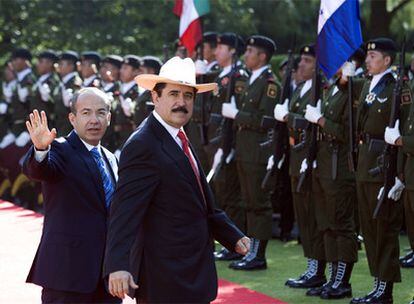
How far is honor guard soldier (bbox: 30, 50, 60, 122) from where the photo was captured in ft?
48.2

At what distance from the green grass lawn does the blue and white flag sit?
186 centimetres

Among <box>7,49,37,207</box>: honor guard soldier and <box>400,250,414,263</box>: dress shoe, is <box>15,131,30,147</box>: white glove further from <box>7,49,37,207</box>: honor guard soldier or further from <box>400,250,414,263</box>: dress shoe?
<box>400,250,414,263</box>: dress shoe

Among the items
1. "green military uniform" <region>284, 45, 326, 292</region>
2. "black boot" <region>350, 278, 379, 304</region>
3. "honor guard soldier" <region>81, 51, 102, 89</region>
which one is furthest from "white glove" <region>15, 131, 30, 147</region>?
"black boot" <region>350, 278, 379, 304</region>

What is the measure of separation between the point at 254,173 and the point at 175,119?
4.90 meters

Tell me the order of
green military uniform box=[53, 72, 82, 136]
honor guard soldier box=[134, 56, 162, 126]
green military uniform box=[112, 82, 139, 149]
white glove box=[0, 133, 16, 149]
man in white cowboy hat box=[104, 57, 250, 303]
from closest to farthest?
man in white cowboy hat box=[104, 57, 250, 303], honor guard soldier box=[134, 56, 162, 126], green military uniform box=[112, 82, 139, 149], green military uniform box=[53, 72, 82, 136], white glove box=[0, 133, 16, 149]

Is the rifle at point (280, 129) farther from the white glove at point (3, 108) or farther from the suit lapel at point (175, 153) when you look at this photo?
the white glove at point (3, 108)

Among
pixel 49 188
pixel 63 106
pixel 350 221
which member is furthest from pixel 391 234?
pixel 63 106

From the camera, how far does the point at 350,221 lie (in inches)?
338

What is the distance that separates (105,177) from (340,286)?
2.96 m

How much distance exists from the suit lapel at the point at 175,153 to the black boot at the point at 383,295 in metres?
3.06

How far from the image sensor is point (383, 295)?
26.1ft

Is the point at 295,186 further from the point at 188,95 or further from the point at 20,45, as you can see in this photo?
the point at 20,45

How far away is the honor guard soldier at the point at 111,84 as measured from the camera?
13117mm

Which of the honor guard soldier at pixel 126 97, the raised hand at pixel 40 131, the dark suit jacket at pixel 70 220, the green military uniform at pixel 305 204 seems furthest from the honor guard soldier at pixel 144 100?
the raised hand at pixel 40 131
